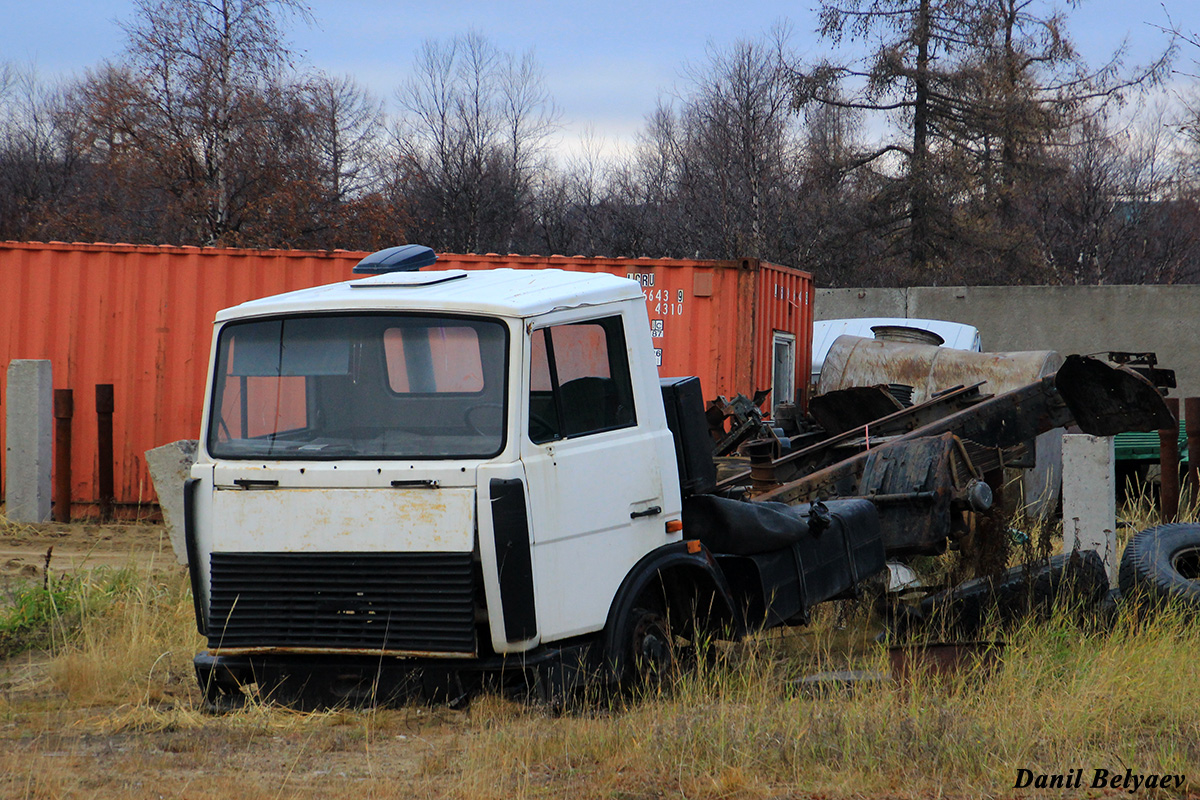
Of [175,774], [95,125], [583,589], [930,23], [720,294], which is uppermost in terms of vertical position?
[930,23]

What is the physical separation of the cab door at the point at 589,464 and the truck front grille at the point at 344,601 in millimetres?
379

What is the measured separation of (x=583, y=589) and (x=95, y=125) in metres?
17.5

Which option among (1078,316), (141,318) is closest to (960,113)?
(1078,316)

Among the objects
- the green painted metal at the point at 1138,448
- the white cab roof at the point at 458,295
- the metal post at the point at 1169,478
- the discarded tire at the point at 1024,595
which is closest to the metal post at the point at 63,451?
the white cab roof at the point at 458,295

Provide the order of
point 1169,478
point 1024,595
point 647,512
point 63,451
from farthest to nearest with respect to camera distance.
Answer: point 63,451
point 1169,478
point 1024,595
point 647,512

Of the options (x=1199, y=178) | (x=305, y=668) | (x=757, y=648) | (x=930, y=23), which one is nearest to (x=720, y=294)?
(x=757, y=648)

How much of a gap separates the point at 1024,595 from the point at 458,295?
3.84 meters

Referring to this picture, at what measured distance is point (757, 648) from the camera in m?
5.72

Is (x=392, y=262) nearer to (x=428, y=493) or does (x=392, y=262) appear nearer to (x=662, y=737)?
(x=428, y=493)

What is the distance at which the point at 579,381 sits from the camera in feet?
15.4

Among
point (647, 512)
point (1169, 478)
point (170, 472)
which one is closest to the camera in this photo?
point (647, 512)

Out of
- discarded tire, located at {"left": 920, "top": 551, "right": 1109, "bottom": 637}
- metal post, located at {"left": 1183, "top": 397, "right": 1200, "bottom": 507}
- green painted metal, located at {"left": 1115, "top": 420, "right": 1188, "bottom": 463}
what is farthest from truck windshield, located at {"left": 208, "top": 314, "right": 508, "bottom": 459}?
green painted metal, located at {"left": 1115, "top": 420, "right": 1188, "bottom": 463}

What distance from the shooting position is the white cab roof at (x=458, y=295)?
14.7 feet

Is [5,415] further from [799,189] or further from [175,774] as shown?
[799,189]
